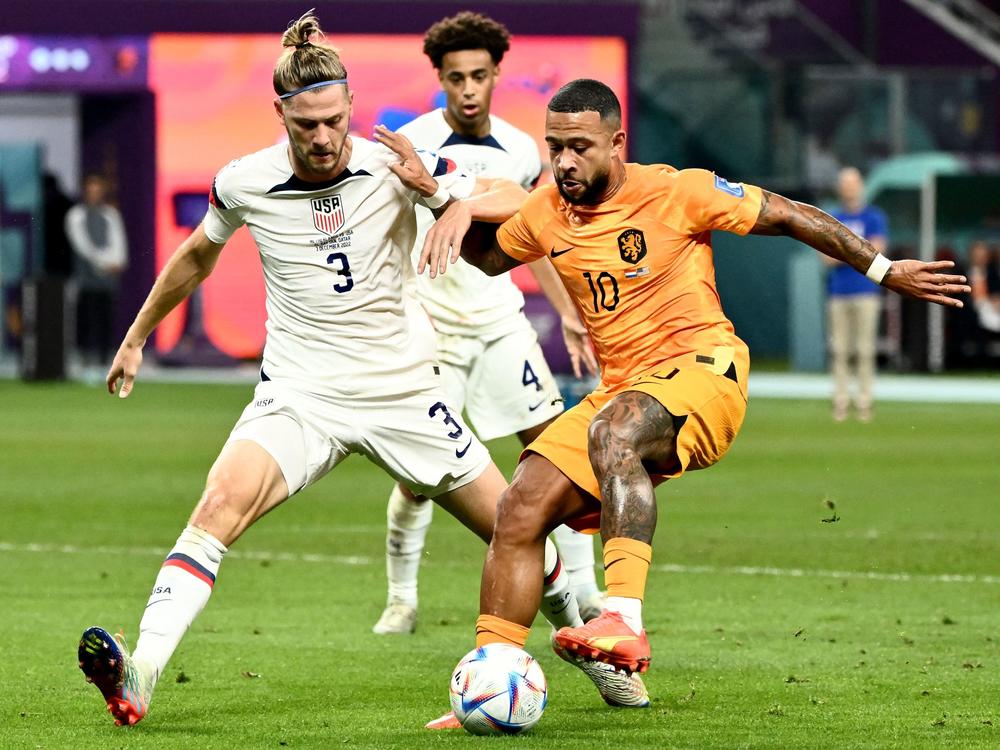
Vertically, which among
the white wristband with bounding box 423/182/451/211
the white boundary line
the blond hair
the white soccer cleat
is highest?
the blond hair

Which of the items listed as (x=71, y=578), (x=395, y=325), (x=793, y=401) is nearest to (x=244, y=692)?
(x=395, y=325)


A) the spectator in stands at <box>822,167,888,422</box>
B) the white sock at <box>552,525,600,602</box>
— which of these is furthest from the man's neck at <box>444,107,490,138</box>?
the spectator in stands at <box>822,167,888,422</box>

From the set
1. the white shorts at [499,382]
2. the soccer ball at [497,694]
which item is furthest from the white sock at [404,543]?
the soccer ball at [497,694]

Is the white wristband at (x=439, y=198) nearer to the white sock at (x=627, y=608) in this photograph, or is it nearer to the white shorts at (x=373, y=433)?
the white shorts at (x=373, y=433)

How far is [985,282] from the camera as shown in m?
28.6

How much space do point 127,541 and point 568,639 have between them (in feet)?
20.6

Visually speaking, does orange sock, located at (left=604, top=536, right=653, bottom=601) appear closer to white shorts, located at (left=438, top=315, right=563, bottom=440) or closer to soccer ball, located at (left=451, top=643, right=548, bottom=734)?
soccer ball, located at (left=451, top=643, right=548, bottom=734)

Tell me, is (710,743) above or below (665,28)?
below

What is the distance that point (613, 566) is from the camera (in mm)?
6523

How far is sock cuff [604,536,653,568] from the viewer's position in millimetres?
6520

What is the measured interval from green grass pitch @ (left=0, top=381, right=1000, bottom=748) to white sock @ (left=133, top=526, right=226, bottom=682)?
11.2 inches

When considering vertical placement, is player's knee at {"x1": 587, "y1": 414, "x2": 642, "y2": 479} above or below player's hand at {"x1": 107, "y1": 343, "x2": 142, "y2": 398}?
below

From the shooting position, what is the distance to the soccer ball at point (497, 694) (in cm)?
654

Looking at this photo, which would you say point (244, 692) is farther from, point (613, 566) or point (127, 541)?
point (127, 541)
